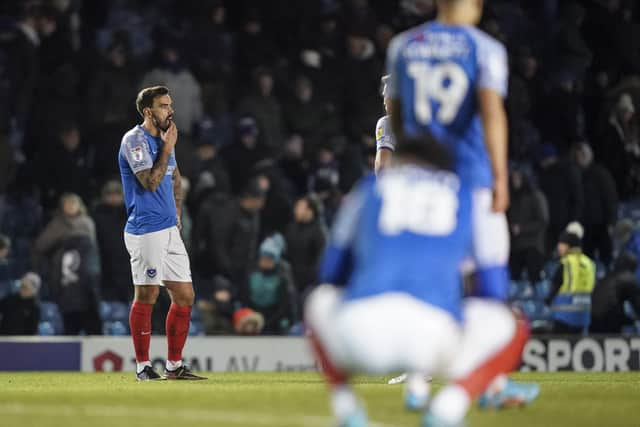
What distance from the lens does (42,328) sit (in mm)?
19312

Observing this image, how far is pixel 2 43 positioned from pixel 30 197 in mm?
2485

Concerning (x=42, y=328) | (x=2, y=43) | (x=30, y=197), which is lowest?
(x=42, y=328)

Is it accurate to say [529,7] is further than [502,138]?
Yes

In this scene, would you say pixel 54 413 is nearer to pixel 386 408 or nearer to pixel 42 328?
pixel 386 408

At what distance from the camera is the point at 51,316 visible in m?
19.5

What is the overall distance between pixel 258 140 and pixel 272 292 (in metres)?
3.02

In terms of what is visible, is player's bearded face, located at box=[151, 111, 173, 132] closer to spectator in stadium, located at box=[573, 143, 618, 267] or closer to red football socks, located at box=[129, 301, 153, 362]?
red football socks, located at box=[129, 301, 153, 362]

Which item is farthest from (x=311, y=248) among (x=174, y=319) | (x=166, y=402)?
(x=166, y=402)

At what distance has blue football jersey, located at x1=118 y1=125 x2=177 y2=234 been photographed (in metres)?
12.8

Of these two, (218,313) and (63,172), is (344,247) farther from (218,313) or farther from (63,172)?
(63,172)

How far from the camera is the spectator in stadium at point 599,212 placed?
21.2 metres

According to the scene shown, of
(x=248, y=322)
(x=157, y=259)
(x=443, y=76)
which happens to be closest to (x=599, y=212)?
(x=248, y=322)

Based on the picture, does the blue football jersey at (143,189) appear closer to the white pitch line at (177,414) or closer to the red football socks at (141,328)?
the red football socks at (141,328)

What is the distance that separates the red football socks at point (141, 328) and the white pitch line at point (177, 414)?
11.3 ft
